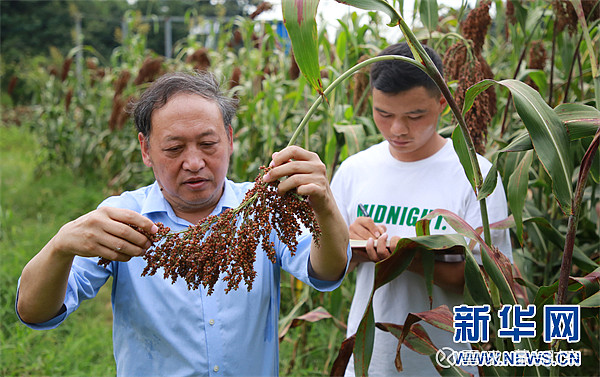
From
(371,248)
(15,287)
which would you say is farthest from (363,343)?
(15,287)

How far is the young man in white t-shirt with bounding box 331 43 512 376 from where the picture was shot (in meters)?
1.53

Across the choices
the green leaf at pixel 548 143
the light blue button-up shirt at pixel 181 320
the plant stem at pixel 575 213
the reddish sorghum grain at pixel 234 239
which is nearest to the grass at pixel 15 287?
the light blue button-up shirt at pixel 181 320

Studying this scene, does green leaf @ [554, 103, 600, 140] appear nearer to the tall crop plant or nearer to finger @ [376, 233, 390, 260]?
the tall crop plant

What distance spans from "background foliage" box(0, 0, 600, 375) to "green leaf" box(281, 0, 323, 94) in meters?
0.71

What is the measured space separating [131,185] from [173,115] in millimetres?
3488

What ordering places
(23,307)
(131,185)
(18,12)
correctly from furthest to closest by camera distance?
(18,12)
(131,185)
(23,307)

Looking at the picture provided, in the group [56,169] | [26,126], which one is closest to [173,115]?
[56,169]

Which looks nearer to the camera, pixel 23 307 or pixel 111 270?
pixel 23 307

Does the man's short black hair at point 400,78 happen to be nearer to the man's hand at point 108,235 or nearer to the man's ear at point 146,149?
the man's ear at point 146,149

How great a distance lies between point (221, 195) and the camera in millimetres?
1366

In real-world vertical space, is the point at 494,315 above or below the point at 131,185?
below

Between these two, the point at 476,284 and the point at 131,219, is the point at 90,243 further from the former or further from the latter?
the point at 476,284

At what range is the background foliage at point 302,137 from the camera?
1942 millimetres

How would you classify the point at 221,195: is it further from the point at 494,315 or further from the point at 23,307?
the point at 494,315
